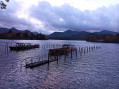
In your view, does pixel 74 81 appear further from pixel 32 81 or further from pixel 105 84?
pixel 32 81

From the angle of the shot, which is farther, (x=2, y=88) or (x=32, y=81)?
(x=32, y=81)

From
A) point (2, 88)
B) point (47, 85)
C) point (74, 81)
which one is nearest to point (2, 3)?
point (2, 88)

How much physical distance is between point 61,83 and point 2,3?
607 inches

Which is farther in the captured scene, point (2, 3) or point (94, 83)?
point (94, 83)

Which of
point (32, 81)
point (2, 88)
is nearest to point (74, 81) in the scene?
point (32, 81)

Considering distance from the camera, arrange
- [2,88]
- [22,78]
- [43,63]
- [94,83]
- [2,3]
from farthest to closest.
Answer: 1. [43,63]
2. [22,78]
3. [94,83]
4. [2,88]
5. [2,3]

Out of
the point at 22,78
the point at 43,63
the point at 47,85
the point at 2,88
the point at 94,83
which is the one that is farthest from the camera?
the point at 43,63

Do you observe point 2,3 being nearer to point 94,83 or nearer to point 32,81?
point 32,81

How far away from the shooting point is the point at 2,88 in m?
19.1

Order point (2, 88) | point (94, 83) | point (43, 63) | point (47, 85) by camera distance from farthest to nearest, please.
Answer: point (43, 63)
point (94, 83)
point (47, 85)
point (2, 88)

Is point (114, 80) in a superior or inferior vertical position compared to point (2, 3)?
inferior

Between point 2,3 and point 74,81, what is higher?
point 2,3

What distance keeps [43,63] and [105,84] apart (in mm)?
19639

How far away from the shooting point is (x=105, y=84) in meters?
22.2
